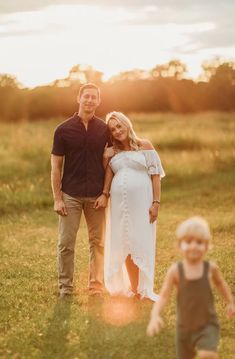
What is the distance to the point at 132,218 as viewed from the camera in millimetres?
7688

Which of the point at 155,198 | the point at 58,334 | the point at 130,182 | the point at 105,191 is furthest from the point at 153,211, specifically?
the point at 58,334

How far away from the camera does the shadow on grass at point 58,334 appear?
20.4 feet

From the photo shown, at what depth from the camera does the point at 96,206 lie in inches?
305

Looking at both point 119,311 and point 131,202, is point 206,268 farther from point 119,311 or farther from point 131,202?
point 131,202

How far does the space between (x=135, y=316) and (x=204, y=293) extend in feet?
9.00

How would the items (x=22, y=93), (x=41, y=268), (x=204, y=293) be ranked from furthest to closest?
(x=22, y=93) < (x=41, y=268) < (x=204, y=293)

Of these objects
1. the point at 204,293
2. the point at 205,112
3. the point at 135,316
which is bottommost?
the point at 135,316

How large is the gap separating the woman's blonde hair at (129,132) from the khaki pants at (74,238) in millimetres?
643

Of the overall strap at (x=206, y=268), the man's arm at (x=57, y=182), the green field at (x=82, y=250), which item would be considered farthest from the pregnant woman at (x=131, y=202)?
the overall strap at (x=206, y=268)

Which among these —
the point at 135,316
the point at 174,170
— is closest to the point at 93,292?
the point at 135,316

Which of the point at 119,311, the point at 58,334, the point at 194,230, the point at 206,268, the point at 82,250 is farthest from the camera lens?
the point at 82,250

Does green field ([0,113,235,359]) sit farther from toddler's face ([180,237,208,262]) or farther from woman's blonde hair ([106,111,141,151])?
toddler's face ([180,237,208,262])

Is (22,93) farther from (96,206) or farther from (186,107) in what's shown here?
(96,206)

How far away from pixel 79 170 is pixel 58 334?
1.82 metres
